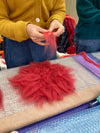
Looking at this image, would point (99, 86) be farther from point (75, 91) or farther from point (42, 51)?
point (42, 51)

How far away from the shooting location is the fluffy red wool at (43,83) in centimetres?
45

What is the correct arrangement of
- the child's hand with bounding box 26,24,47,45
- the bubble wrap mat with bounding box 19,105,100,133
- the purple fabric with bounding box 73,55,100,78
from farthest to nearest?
1. the purple fabric with bounding box 73,55,100,78
2. the child's hand with bounding box 26,24,47,45
3. the bubble wrap mat with bounding box 19,105,100,133

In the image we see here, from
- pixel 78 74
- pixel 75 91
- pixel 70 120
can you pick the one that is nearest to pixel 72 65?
pixel 78 74

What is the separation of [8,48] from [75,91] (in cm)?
40

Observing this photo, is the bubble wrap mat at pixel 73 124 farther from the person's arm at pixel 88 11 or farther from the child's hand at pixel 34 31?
the person's arm at pixel 88 11

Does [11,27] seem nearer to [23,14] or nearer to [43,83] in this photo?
[23,14]

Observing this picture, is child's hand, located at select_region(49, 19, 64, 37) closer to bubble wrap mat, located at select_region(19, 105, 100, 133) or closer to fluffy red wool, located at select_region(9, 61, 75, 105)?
fluffy red wool, located at select_region(9, 61, 75, 105)

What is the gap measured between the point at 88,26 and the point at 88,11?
8cm

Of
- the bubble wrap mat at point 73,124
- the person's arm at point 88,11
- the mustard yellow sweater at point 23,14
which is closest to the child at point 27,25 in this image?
the mustard yellow sweater at point 23,14

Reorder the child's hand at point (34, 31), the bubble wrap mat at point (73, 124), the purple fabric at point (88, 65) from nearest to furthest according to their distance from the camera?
the bubble wrap mat at point (73, 124) < the child's hand at point (34, 31) < the purple fabric at point (88, 65)

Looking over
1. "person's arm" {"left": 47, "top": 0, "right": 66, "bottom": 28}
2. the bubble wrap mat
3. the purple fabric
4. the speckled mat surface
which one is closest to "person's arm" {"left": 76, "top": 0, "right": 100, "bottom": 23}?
"person's arm" {"left": 47, "top": 0, "right": 66, "bottom": 28}

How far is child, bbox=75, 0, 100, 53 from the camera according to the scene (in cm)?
65

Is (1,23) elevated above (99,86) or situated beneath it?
elevated above

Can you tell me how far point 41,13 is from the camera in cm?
59
